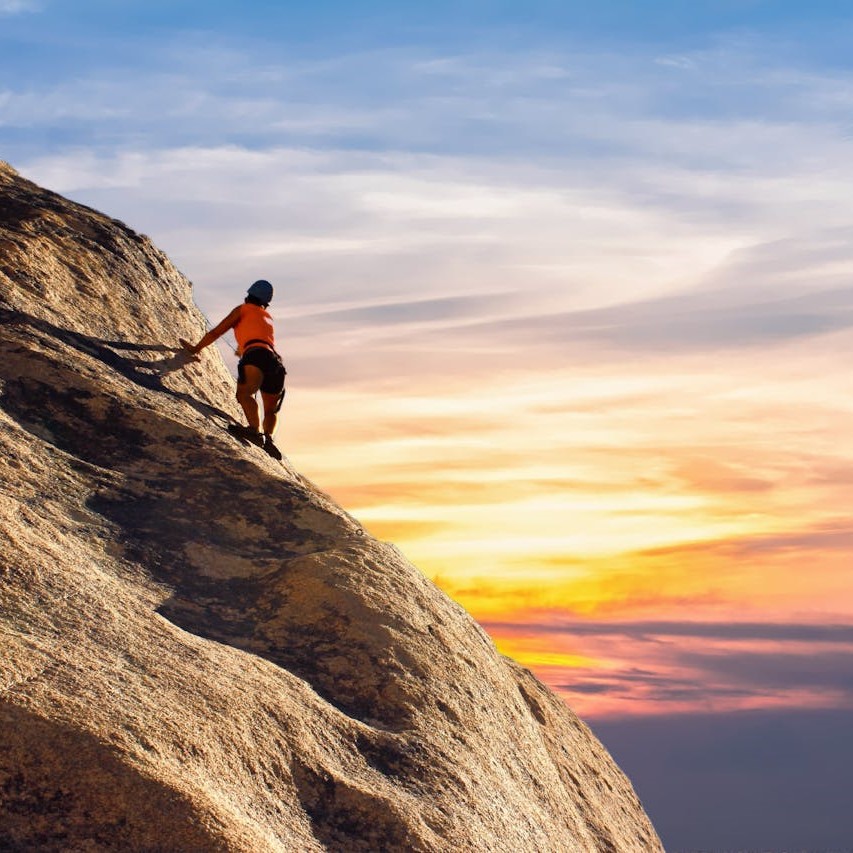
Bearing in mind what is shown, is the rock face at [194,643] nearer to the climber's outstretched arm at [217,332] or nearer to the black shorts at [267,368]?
Answer: the climber's outstretched arm at [217,332]

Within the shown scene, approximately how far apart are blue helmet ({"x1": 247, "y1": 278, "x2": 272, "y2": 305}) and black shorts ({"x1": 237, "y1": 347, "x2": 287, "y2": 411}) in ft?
2.82

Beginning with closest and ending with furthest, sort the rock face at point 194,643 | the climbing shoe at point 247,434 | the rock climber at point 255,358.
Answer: the rock face at point 194,643
the climbing shoe at point 247,434
the rock climber at point 255,358

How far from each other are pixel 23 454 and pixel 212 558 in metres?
2.18

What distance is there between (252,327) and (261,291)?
66 centimetres

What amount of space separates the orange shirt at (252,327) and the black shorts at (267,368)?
129 millimetres

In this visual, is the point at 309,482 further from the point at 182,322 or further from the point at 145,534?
the point at 145,534

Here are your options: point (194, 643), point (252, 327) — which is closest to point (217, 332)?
point (252, 327)

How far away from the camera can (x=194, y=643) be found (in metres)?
10.8

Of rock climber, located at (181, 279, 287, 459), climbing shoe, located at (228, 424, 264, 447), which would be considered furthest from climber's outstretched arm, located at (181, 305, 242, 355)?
climbing shoe, located at (228, 424, 264, 447)

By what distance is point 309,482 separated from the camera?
1722cm

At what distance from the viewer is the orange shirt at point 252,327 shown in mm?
16953

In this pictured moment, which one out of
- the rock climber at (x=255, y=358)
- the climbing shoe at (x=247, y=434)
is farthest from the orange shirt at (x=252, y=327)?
the climbing shoe at (x=247, y=434)

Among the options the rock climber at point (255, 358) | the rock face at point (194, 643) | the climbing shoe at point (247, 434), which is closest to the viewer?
the rock face at point (194, 643)

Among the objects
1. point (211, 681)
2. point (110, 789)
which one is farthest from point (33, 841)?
point (211, 681)
